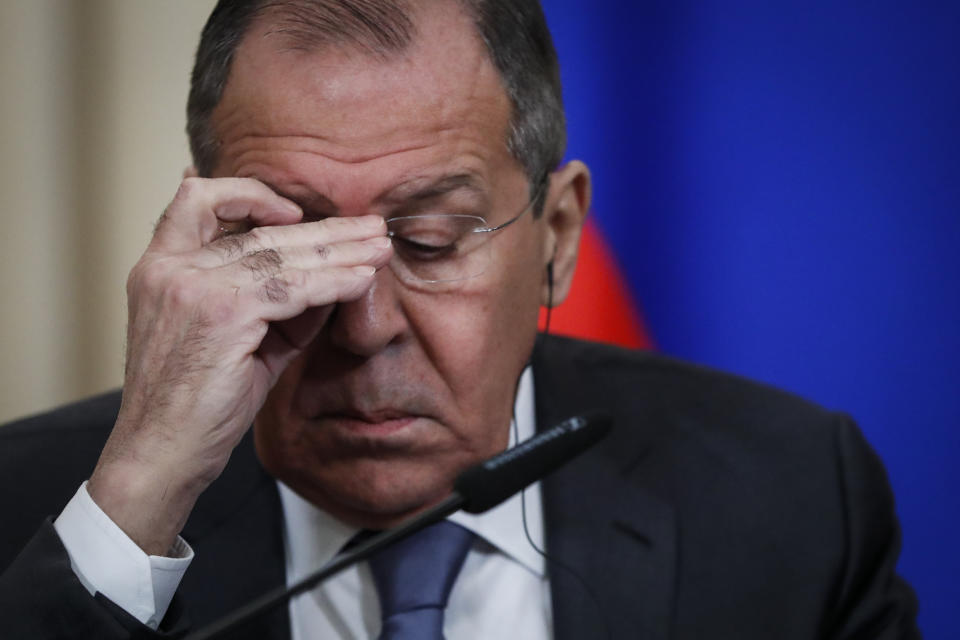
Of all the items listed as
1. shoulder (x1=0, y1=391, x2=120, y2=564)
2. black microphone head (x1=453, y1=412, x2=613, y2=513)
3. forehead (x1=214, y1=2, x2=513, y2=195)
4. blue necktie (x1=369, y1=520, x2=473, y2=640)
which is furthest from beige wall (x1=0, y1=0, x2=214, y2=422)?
black microphone head (x1=453, y1=412, x2=613, y2=513)

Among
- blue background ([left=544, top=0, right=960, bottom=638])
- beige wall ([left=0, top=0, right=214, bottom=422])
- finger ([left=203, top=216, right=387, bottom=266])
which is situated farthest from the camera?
blue background ([left=544, top=0, right=960, bottom=638])

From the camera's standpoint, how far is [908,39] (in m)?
1.83

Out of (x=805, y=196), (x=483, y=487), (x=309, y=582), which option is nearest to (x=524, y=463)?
(x=483, y=487)

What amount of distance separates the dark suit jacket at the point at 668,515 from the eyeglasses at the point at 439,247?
0.35 meters

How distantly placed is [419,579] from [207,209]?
53cm

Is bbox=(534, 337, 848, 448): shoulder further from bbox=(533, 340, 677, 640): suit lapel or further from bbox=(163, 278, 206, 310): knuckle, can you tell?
bbox=(163, 278, 206, 310): knuckle

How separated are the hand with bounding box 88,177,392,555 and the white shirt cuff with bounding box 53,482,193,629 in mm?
14

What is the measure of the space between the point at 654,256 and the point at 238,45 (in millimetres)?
1064

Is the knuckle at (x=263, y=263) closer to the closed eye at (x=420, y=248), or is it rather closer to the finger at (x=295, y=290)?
the finger at (x=295, y=290)

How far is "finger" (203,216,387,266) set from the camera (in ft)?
3.25

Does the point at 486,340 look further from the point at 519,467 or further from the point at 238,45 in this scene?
the point at 238,45

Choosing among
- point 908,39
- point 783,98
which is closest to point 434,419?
point 783,98

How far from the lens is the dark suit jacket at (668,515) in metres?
1.27

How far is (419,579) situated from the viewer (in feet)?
4.05
